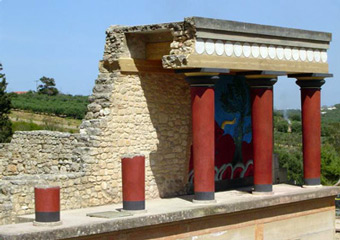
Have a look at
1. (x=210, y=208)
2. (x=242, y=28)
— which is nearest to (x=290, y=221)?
(x=210, y=208)

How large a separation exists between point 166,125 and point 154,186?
49.0 inches

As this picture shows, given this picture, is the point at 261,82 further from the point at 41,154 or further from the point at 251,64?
the point at 41,154

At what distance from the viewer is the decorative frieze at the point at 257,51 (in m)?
13.5

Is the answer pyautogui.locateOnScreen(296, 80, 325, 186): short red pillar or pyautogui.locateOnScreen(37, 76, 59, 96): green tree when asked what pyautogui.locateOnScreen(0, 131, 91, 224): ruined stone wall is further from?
pyautogui.locateOnScreen(37, 76, 59, 96): green tree

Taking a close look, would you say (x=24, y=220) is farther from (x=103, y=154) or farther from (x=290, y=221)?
(x=290, y=221)

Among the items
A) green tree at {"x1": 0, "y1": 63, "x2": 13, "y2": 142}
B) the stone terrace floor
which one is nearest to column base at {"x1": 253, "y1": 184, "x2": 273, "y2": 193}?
the stone terrace floor

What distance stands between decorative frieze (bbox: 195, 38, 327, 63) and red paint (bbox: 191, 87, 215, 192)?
76cm

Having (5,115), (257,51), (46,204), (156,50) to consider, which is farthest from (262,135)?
(5,115)

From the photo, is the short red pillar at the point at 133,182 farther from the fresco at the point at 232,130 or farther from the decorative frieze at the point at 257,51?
the fresco at the point at 232,130

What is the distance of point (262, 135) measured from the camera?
14.8m

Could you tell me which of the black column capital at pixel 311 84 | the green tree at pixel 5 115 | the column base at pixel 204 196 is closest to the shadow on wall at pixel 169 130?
the column base at pixel 204 196

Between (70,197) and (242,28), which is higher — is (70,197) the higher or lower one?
the lower one

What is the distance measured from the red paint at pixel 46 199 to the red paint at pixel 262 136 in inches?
206

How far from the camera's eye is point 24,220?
459 inches
